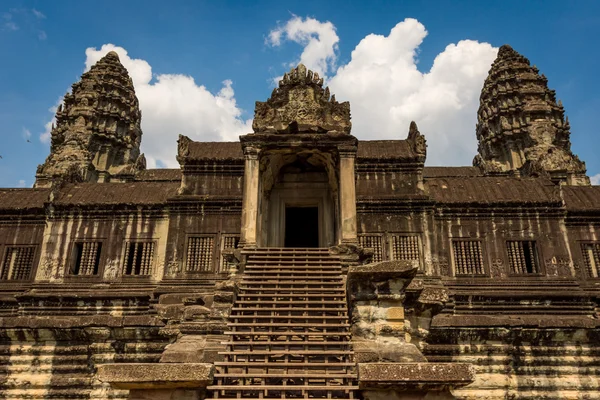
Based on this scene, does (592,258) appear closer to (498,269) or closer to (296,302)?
(498,269)

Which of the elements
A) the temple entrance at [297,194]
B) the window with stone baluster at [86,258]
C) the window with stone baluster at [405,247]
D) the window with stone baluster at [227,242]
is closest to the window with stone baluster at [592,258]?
the window with stone baluster at [405,247]

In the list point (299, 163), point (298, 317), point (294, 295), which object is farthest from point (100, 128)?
point (298, 317)

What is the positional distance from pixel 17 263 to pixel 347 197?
1401cm

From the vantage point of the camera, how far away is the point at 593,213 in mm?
19234

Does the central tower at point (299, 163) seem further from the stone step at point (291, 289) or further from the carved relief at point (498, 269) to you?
the carved relief at point (498, 269)

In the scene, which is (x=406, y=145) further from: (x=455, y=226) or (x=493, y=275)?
(x=493, y=275)

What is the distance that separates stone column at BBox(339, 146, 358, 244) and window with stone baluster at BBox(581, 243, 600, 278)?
10.6m

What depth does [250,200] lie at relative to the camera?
1473 cm

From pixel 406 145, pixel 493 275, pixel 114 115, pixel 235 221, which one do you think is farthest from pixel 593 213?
pixel 114 115

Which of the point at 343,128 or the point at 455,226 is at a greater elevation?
the point at 343,128

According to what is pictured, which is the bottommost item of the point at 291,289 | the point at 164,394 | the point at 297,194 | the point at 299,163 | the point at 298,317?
the point at 164,394

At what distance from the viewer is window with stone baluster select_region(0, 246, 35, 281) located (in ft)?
64.9

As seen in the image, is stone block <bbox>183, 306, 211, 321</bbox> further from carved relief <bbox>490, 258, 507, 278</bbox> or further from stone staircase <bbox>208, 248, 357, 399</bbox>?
carved relief <bbox>490, 258, 507, 278</bbox>

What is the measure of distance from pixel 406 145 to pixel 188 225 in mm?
9526
